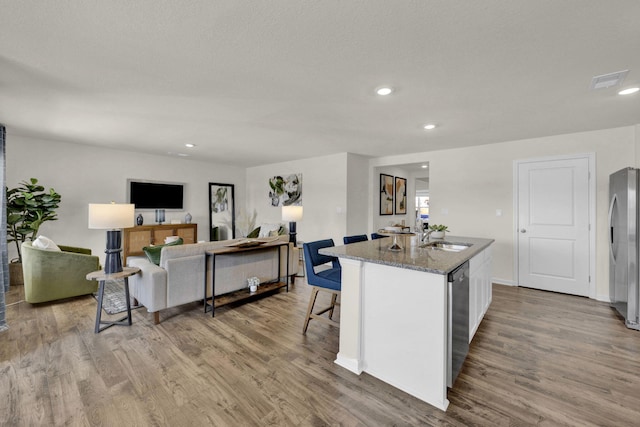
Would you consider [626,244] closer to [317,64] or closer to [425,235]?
[425,235]

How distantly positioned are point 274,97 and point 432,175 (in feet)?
11.5

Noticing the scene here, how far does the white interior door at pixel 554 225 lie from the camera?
381cm

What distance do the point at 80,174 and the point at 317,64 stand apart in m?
5.14

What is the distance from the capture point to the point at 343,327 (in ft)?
7.16

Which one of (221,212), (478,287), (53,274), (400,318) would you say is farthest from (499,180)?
(53,274)

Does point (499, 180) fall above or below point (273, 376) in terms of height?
above

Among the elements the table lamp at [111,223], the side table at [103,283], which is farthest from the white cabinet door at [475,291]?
the table lamp at [111,223]

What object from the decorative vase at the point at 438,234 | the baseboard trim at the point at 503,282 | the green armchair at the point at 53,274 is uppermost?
the decorative vase at the point at 438,234

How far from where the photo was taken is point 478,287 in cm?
258

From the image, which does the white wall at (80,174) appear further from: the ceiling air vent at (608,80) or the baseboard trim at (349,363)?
the ceiling air vent at (608,80)

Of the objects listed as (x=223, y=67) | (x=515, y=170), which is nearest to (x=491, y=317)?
(x=515, y=170)

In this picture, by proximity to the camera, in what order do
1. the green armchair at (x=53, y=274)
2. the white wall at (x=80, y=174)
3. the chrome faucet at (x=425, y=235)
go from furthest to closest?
the white wall at (x=80, y=174) → the green armchair at (x=53, y=274) → the chrome faucet at (x=425, y=235)

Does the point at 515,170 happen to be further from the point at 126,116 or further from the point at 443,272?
the point at 126,116

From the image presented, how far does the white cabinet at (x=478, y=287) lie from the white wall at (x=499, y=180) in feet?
5.60
